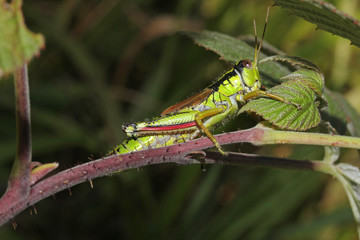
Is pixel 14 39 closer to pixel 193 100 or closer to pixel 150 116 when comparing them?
pixel 193 100

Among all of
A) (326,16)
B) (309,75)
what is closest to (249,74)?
(309,75)

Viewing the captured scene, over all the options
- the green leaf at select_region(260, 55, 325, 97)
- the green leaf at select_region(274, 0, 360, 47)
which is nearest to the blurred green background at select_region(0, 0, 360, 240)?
the green leaf at select_region(260, 55, 325, 97)

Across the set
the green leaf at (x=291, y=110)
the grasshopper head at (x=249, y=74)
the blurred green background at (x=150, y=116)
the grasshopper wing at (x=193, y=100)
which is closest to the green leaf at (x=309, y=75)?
the green leaf at (x=291, y=110)

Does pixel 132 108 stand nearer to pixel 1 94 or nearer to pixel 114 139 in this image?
pixel 114 139

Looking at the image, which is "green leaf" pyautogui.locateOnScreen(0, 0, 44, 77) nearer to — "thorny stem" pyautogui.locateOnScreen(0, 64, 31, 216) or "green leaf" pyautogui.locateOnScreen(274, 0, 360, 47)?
"thorny stem" pyautogui.locateOnScreen(0, 64, 31, 216)

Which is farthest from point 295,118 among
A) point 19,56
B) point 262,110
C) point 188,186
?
point 188,186

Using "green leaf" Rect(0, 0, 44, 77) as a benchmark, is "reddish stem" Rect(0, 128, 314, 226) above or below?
below
